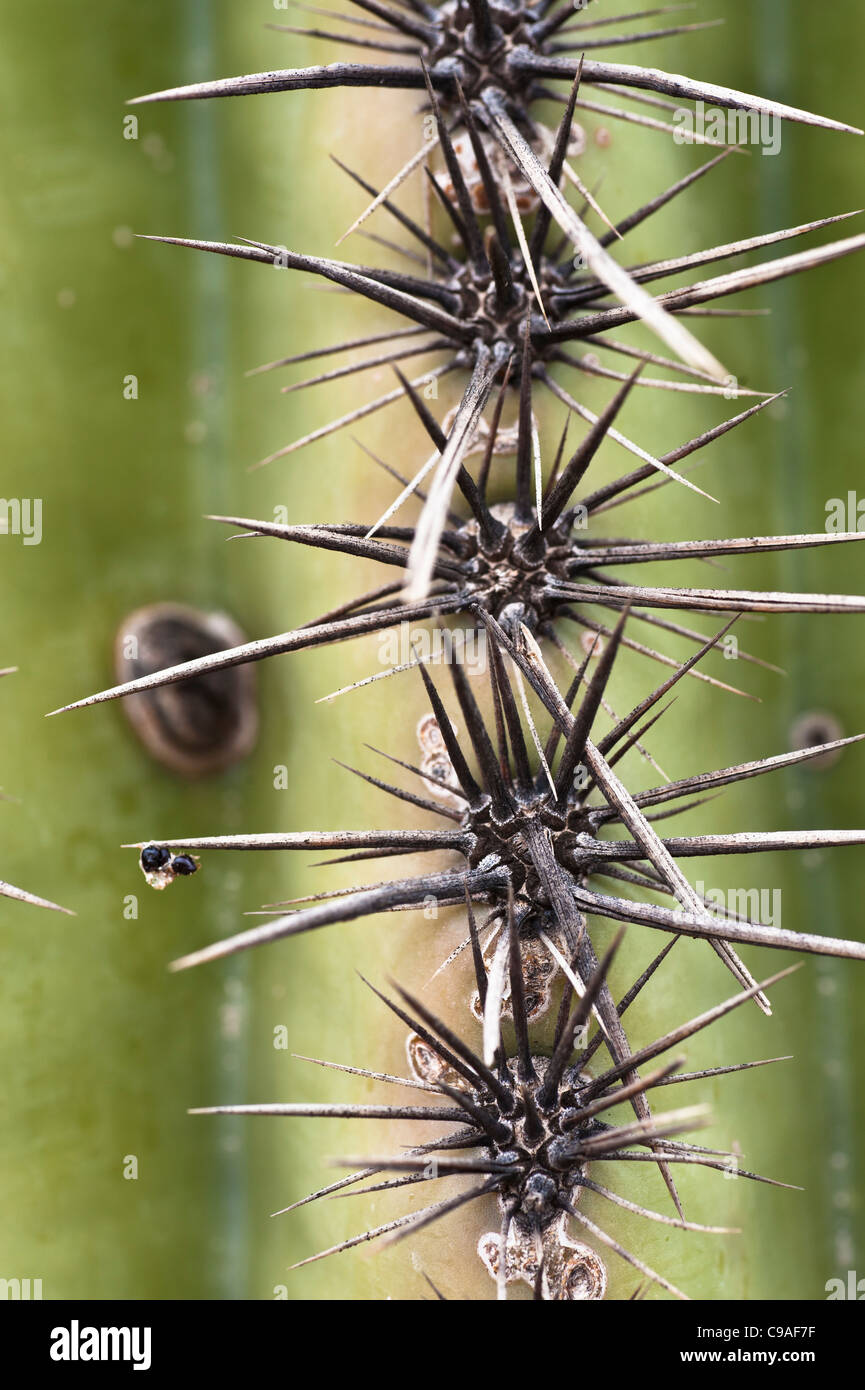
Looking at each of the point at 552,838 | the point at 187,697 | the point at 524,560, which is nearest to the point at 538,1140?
the point at 552,838

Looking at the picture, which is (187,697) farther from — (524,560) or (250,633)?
(524,560)

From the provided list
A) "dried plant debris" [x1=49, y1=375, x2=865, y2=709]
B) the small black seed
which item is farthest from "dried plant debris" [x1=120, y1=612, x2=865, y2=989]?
the small black seed

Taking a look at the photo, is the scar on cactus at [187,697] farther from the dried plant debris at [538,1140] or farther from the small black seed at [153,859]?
the dried plant debris at [538,1140]

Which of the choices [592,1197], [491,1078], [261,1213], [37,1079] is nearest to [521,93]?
[491,1078]

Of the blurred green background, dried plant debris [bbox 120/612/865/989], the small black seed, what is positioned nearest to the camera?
dried plant debris [bbox 120/612/865/989]

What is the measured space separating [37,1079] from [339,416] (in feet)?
2.65

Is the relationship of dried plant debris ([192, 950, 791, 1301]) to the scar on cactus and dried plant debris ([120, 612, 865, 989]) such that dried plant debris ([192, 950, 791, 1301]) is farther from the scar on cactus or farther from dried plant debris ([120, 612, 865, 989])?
the scar on cactus

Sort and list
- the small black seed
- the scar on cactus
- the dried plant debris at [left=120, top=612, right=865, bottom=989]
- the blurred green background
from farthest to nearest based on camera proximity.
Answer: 1. the scar on cactus
2. the blurred green background
3. the small black seed
4. the dried plant debris at [left=120, top=612, right=865, bottom=989]

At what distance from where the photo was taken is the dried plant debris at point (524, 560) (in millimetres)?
723

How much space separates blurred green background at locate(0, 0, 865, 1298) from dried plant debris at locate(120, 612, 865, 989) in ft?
0.83

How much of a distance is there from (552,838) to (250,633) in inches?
23.8

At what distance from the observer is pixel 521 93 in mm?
935

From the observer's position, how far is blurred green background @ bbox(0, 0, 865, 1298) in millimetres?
1159

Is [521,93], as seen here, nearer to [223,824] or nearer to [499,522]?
[499,522]
